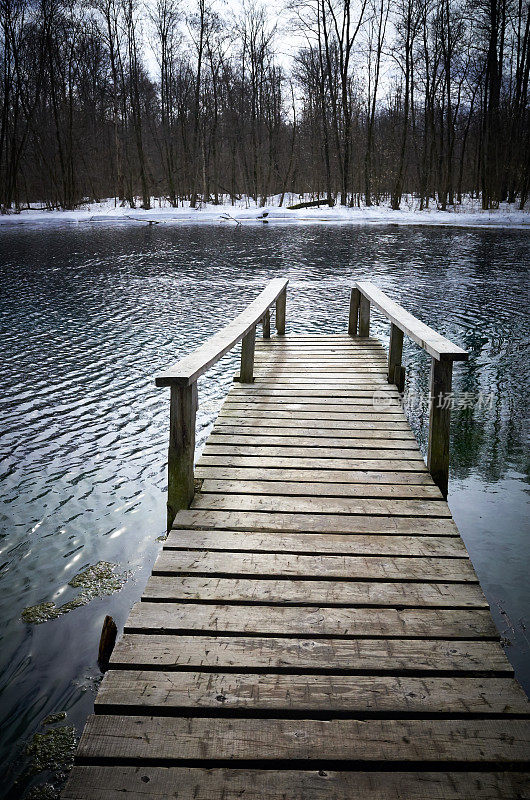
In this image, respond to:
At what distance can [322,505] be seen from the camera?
3.44 metres

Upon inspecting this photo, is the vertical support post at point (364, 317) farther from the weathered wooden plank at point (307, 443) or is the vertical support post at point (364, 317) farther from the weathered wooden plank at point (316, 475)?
the weathered wooden plank at point (316, 475)

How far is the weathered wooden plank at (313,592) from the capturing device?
252cm

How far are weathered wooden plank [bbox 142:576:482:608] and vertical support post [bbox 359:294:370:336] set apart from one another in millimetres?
5649

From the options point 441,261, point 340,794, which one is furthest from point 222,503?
point 441,261

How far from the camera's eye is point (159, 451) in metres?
5.63

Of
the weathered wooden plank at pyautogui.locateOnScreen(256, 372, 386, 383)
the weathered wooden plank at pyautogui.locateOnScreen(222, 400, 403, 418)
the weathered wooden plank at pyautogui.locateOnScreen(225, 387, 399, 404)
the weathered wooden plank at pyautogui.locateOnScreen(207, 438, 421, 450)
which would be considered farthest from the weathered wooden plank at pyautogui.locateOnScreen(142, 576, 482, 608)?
the weathered wooden plank at pyautogui.locateOnScreen(256, 372, 386, 383)

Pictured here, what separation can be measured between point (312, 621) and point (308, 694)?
0.40 metres

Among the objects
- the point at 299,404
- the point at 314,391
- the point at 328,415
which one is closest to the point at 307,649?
the point at 328,415

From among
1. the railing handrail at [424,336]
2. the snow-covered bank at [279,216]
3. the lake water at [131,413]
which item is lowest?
the lake water at [131,413]

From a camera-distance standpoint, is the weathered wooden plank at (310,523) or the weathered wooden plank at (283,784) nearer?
the weathered wooden plank at (283,784)

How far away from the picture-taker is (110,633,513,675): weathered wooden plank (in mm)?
2127

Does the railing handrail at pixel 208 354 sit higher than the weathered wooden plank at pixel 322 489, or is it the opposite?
the railing handrail at pixel 208 354

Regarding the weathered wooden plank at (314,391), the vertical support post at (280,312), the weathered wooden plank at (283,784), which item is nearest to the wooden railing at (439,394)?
the weathered wooden plank at (314,391)

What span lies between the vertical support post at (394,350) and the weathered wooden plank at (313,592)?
340cm
